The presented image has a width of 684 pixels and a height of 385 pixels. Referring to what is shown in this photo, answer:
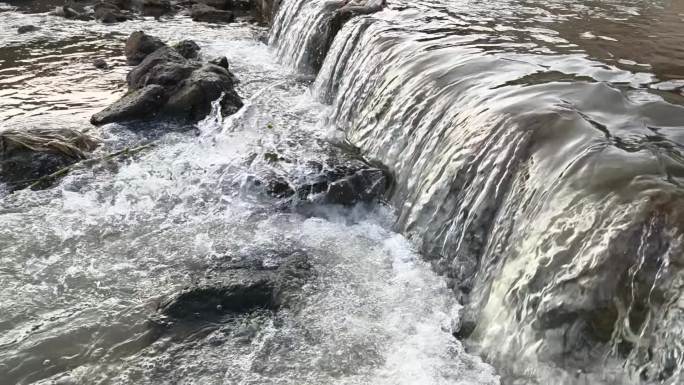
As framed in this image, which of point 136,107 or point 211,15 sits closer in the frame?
point 136,107

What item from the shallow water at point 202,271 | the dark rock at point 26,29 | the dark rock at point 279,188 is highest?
the dark rock at point 26,29

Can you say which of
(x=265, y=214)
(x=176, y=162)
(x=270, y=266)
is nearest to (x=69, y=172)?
(x=176, y=162)

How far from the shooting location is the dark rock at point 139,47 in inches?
494

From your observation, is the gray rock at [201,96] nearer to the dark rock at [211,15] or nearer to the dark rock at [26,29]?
the dark rock at [26,29]

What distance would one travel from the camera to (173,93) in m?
9.79

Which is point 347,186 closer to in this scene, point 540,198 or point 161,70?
point 540,198

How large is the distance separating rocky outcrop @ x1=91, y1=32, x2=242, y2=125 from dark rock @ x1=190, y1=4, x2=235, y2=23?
7.22 metres

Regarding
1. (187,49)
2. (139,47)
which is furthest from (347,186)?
(139,47)

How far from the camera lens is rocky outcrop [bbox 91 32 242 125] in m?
9.35

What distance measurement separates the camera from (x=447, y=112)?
6469 millimetres

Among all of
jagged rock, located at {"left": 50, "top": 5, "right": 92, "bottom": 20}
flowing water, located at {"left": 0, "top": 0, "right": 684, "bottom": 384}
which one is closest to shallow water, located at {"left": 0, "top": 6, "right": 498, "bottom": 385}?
flowing water, located at {"left": 0, "top": 0, "right": 684, "bottom": 384}

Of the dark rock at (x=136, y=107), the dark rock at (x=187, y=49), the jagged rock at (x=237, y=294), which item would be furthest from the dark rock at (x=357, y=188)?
the dark rock at (x=187, y=49)

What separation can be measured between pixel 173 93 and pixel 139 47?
345 centimetres

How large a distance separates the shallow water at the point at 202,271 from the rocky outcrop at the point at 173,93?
35 centimetres
